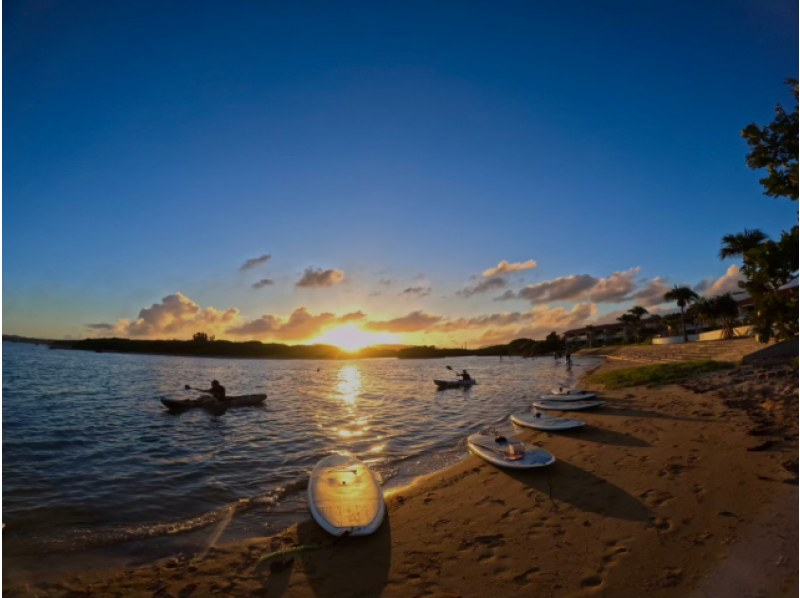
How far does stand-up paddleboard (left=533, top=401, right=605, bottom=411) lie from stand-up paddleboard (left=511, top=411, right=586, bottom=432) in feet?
11.4

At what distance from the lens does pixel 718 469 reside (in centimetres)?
1022

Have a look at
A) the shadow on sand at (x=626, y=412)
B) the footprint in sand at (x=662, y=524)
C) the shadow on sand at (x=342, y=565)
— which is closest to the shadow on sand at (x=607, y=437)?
the shadow on sand at (x=626, y=412)

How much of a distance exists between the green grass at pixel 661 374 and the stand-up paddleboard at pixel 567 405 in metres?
7.92

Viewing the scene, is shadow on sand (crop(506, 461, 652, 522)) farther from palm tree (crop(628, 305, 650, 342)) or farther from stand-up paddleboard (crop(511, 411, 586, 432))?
palm tree (crop(628, 305, 650, 342))

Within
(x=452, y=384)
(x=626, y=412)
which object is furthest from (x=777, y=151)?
(x=452, y=384)

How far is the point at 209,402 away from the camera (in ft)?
87.5

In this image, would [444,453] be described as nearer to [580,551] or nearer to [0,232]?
[580,551]

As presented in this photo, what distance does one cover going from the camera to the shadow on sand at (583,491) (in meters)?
8.56

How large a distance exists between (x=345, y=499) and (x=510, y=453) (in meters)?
4.96

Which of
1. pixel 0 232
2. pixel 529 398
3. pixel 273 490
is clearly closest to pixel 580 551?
pixel 273 490

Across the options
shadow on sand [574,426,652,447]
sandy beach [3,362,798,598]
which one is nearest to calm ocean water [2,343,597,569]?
sandy beach [3,362,798,598]

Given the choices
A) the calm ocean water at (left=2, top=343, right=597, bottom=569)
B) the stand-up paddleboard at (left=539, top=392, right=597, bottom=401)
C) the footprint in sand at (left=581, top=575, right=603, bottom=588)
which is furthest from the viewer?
the stand-up paddleboard at (left=539, top=392, right=597, bottom=401)

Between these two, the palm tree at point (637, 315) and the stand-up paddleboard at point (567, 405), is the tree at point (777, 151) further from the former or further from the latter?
the palm tree at point (637, 315)

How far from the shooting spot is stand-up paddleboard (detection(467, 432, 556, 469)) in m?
11.4
